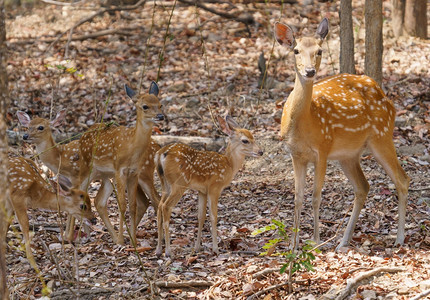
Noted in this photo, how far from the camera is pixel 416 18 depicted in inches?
529

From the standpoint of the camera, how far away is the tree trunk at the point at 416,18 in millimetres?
13281

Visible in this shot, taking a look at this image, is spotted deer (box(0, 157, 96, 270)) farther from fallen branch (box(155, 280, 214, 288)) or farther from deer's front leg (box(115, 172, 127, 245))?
fallen branch (box(155, 280, 214, 288))

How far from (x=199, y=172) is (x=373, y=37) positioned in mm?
3824

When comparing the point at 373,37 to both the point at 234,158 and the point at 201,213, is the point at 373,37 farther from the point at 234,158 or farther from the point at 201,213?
the point at 201,213

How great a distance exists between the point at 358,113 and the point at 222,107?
4770mm

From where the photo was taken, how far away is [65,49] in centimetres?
1478

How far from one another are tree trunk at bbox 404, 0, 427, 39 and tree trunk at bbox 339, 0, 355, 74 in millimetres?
4110

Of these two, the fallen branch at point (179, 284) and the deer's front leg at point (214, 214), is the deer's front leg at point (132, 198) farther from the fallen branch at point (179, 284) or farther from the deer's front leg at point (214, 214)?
the fallen branch at point (179, 284)

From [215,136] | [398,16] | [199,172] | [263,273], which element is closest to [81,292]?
[263,273]

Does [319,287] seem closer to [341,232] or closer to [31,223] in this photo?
[341,232]

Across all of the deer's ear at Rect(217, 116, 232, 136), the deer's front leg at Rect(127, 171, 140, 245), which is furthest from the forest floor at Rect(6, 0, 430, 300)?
the deer's ear at Rect(217, 116, 232, 136)

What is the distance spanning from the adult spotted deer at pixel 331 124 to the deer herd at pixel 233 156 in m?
0.01

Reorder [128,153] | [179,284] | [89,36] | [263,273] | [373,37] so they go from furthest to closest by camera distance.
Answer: [89,36] < [373,37] < [128,153] < [179,284] < [263,273]

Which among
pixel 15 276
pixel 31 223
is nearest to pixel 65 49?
pixel 31 223
